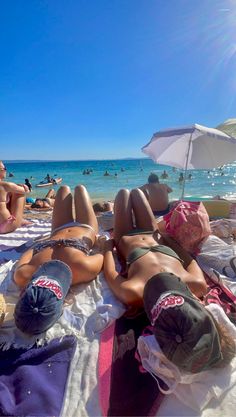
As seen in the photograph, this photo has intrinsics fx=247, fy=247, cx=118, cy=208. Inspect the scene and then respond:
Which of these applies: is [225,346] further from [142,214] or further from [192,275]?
[142,214]

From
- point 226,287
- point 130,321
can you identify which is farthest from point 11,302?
point 226,287

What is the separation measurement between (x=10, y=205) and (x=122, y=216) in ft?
7.50

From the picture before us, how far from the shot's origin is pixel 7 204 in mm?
4105

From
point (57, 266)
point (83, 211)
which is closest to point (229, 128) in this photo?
point (83, 211)

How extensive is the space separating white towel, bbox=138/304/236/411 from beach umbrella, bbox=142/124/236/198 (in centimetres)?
409

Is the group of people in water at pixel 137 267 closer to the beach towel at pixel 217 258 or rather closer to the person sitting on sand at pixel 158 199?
the beach towel at pixel 217 258

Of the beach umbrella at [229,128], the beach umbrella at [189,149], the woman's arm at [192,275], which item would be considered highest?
the beach umbrella at [229,128]

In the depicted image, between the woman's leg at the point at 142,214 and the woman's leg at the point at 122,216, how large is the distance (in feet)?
0.23

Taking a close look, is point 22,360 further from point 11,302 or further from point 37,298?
point 11,302

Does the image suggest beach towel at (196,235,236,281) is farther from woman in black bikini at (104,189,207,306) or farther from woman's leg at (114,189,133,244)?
woman's leg at (114,189,133,244)

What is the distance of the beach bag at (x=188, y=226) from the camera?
248 cm

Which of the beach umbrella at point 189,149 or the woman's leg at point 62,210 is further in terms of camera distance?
the beach umbrella at point 189,149

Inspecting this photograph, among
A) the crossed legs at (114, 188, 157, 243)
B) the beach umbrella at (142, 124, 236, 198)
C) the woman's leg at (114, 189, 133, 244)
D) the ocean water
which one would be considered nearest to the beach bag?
the crossed legs at (114, 188, 157, 243)

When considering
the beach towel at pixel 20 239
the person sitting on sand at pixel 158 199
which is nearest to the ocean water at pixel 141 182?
the person sitting on sand at pixel 158 199
